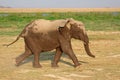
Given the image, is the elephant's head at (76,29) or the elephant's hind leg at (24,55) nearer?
the elephant's head at (76,29)

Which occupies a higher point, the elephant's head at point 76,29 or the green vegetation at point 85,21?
the elephant's head at point 76,29

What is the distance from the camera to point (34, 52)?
11.5 m

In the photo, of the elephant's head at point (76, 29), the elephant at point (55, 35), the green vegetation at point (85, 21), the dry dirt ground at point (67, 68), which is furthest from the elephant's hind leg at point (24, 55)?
the green vegetation at point (85, 21)

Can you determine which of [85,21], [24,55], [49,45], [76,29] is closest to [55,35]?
[49,45]

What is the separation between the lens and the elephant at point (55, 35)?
11102 millimetres

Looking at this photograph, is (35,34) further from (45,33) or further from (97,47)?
(97,47)

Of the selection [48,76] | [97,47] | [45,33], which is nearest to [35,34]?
[45,33]

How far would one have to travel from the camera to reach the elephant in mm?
11102

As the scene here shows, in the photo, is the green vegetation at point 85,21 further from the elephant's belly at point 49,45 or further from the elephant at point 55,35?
the elephant's belly at point 49,45

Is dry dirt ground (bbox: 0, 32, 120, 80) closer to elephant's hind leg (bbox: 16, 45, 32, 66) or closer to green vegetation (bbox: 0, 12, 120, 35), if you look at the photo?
elephant's hind leg (bbox: 16, 45, 32, 66)

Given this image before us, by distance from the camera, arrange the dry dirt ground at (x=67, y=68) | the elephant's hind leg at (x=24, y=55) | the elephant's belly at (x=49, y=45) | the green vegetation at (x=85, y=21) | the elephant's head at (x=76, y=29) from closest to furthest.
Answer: the dry dirt ground at (x=67, y=68)
the elephant's head at (x=76, y=29)
the elephant's belly at (x=49, y=45)
the elephant's hind leg at (x=24, y=55)
the green vegetation at (x=85, y=21)

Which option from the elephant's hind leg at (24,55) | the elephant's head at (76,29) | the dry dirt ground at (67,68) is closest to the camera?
the dry dirt ground at (67,68)

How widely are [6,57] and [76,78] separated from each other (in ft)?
16.3

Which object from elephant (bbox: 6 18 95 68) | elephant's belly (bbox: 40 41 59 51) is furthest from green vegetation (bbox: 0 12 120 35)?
elephant's belly (bbox: 40 41 59 51)
